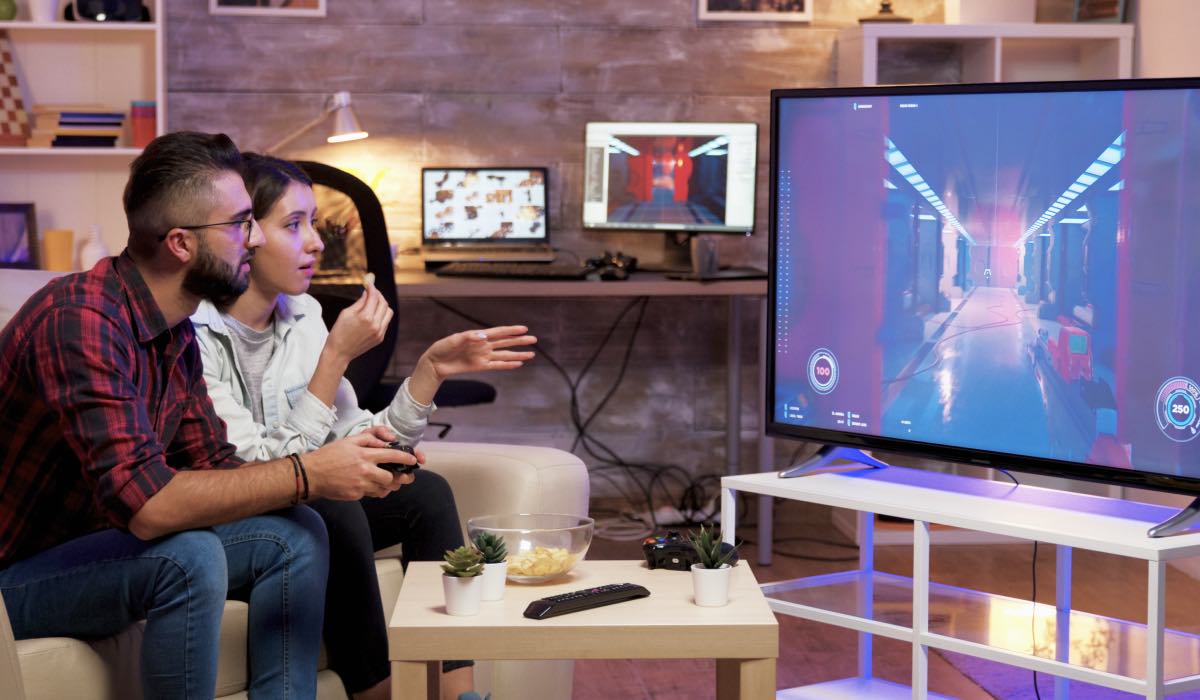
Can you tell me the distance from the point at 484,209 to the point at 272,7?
0.92 metres

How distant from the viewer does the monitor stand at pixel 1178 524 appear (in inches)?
74.7

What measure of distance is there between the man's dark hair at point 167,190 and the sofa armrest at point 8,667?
555mm

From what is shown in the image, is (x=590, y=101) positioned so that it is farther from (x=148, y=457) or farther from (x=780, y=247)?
(x=148, y=457)

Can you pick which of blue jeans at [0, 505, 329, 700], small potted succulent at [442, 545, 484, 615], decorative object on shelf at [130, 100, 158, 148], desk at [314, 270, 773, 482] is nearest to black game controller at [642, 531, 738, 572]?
small potted succulent at [442, 545, 484, 615]

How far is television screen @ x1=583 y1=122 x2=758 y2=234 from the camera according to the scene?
418 centimetres

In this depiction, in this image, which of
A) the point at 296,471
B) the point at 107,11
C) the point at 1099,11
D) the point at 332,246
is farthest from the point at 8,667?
the point at 1099,11

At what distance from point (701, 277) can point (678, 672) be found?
1274 millimetres

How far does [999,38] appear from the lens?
3908mm

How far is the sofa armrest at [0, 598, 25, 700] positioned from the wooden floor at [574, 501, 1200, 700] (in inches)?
50.6

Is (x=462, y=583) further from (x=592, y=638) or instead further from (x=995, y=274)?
(x=995, y=274)

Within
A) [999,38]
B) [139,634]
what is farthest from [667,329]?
[139,634]

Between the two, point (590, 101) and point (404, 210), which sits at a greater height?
point (590, 101)

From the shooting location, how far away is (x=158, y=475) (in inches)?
69.0

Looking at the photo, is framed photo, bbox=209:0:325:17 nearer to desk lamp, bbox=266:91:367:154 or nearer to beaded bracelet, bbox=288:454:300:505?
desk lamp, bbox=266:91:367:154
